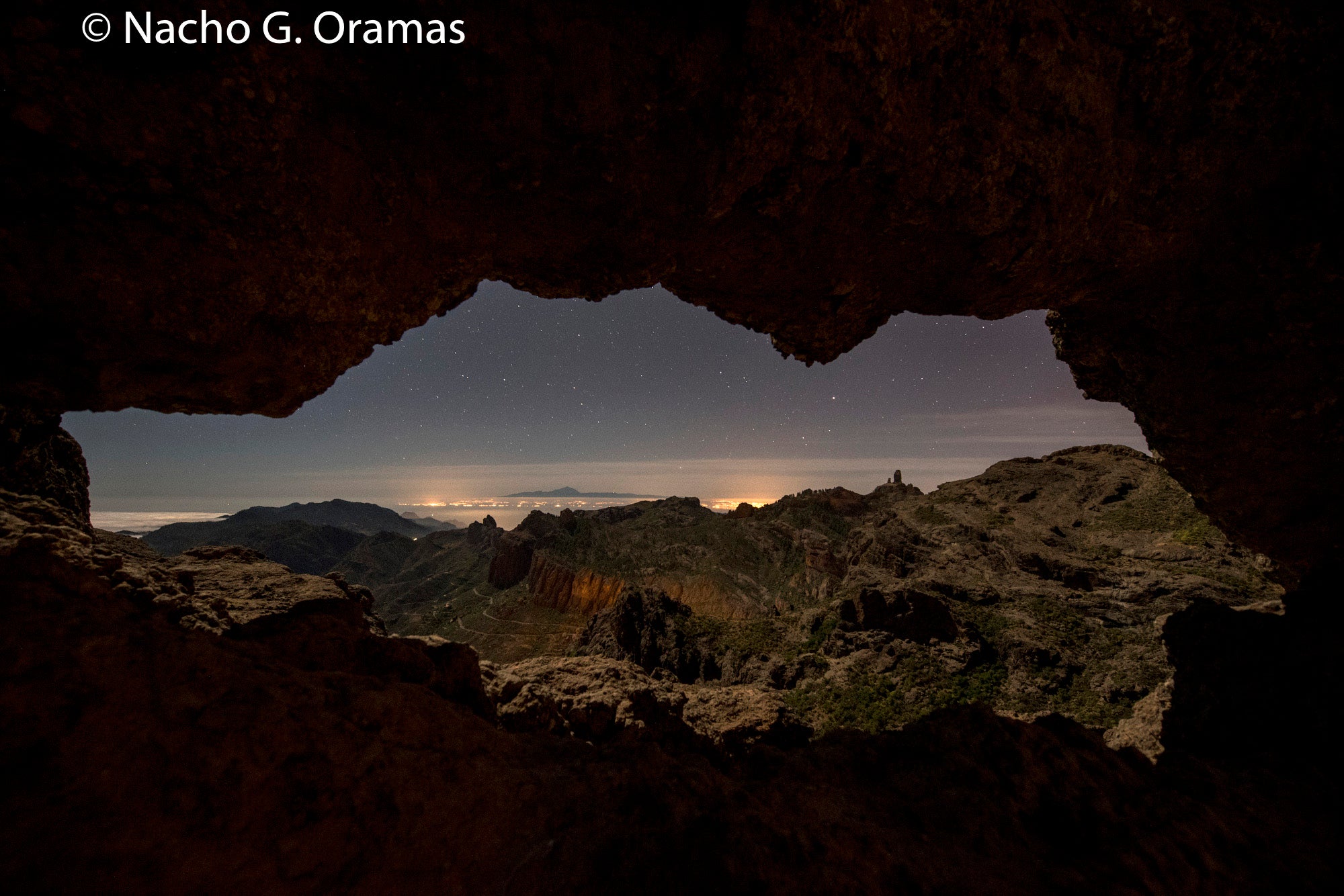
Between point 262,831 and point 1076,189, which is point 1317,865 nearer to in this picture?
point 1076,189

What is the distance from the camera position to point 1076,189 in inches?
259

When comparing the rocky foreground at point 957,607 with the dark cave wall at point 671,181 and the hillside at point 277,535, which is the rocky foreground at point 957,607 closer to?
the dark cave wall at point 671,181

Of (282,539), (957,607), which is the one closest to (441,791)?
(957,607)

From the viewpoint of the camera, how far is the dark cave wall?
14.4ft

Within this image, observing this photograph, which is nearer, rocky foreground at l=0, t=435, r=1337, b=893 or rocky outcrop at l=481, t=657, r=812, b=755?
rocky foreground at l=0, t=435, r=1337, b=893

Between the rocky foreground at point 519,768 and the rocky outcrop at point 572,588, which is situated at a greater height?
the rocky foreground at point 519,768

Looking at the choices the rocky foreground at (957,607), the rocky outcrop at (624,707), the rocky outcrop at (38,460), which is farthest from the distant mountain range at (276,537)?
the rocky outcrop at (624,707)

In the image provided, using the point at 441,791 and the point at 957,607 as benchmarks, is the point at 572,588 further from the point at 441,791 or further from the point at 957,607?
the point at 441,791

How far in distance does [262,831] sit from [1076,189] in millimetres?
12140

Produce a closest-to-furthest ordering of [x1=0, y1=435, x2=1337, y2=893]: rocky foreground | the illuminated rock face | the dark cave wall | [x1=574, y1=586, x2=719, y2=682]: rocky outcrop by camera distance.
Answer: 1. [x1=0, y1=435, x2=1337, y2=893]: rocky foreground
2. the illuminated rock face
3. the dark cave wall
4. [x1=574, y1=586, x2=719, y2=682]: rocky outcrop

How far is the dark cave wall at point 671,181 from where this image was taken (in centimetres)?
439

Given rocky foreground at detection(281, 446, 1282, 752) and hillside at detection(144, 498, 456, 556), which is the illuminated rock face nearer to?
rocky foreground at detection(281, 446, 1282, 752)

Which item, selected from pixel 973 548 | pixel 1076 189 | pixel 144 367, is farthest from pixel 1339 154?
pixel 973 548

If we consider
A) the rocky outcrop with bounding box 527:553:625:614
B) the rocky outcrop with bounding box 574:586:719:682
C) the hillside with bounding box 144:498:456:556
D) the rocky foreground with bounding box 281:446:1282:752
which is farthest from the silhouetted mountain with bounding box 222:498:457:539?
the rocky outcrop with bounding box 574:586:719:682
